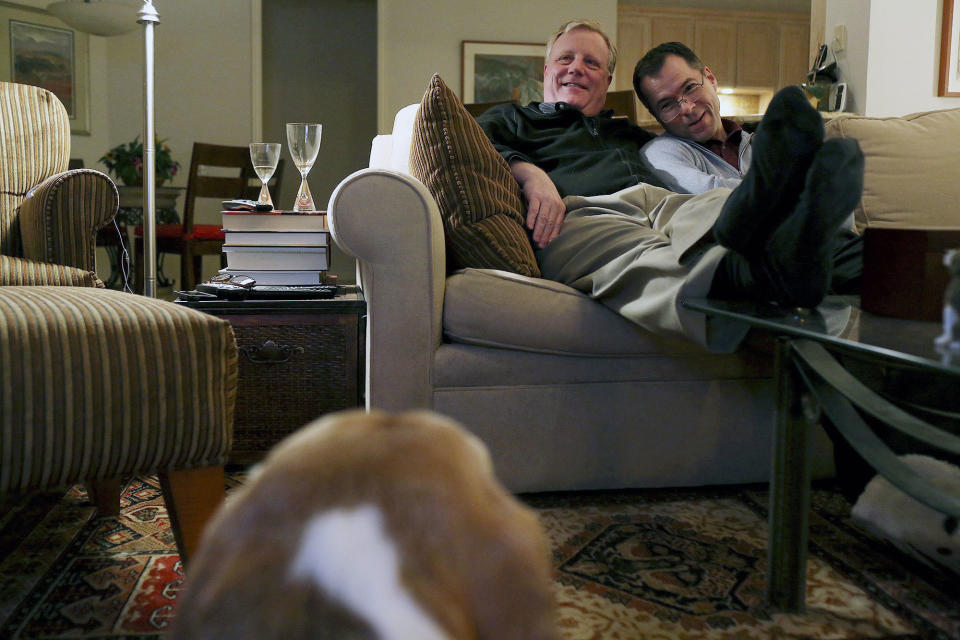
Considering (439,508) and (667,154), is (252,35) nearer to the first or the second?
(667,154)

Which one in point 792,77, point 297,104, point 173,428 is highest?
point 792,77

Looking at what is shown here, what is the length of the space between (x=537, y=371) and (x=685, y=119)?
1.03 meters

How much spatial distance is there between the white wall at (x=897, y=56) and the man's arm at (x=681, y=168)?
137 centimetres

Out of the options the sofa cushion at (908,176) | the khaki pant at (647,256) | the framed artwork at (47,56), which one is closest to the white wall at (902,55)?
the sofa cushion at (908,176)

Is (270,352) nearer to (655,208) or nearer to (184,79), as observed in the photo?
(655,208)

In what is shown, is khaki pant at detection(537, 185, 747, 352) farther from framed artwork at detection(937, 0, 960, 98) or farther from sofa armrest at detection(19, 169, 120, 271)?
framed artwork at detection(937, 0, 960, 98)

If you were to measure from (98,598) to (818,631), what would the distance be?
100 cm

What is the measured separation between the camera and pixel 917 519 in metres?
1.31

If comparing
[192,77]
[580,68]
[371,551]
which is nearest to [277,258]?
[580,68]

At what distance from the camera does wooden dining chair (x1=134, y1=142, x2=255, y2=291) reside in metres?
4.30

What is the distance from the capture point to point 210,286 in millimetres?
1905

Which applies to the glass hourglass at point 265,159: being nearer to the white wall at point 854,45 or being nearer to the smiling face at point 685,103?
the smiling face at point 685,103

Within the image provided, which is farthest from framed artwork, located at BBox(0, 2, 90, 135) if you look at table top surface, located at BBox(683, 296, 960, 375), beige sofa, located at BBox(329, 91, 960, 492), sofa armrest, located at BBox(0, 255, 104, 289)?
table top surface, located at BBox(683, 296, 960, 375)

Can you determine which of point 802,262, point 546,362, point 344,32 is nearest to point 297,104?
point 344,32
